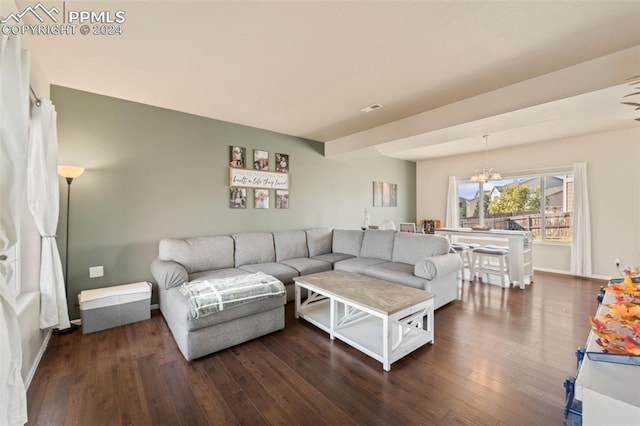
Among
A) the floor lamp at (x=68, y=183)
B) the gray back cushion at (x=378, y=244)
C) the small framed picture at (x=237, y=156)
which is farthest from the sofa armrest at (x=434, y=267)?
the floor lamp at (x=68, y=183)

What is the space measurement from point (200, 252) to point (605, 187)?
21.0ft

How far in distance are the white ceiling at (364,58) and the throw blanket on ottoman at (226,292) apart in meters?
1.97

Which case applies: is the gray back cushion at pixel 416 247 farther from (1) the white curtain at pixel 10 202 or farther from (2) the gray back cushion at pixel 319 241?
(1) the white curtain at pixel 10 202

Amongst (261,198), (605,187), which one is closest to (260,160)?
(261,198)

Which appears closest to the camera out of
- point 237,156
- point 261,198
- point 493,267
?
point 237,156

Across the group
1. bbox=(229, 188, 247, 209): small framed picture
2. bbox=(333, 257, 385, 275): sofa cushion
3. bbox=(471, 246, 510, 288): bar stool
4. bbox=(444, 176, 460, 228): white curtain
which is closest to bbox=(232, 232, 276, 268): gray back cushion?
bbox=(229, 188, 247, 209): small framed picture

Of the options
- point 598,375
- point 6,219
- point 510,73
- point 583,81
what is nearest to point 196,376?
point 6,219

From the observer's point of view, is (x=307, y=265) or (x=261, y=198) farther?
(x=261, y=198)

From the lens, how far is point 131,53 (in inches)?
82.0

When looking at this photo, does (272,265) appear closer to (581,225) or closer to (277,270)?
(277,270)

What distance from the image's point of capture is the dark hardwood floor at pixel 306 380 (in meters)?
1.52

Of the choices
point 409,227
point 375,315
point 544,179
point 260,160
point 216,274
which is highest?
point 260,160

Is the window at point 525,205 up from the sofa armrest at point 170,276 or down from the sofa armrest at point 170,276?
up

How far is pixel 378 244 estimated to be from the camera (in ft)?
12.8
